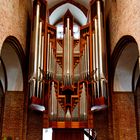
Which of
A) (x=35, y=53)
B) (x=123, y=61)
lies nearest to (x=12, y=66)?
(x=35, y=53)

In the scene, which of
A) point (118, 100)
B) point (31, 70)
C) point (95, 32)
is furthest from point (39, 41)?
point (118, 100)

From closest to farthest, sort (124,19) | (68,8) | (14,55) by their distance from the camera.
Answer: (124,19)
(14,55)
(68,8)

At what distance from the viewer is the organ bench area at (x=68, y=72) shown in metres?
8.91

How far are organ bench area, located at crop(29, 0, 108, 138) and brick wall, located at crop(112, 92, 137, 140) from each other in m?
0.72

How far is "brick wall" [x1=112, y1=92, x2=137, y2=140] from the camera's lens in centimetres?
932

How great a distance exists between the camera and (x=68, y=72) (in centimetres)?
957

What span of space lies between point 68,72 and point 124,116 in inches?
88.7

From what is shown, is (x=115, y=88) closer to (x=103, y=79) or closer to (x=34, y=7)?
(x=103, y=79)

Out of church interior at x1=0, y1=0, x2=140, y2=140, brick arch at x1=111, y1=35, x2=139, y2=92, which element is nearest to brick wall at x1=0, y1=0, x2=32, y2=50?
church interior at x1=0, y1=0, x2=140, y2=140

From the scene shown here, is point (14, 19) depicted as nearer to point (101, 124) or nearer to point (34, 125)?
point (34, 125)

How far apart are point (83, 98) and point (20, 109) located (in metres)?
2.08

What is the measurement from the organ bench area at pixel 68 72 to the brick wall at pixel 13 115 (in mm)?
721

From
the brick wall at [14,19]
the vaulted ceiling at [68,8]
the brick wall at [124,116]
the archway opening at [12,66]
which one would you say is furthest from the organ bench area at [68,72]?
the vaulted ceiling at [68,8]

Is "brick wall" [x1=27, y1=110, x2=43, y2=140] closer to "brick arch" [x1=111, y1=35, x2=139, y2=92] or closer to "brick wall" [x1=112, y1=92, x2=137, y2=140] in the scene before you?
"brick wall" [x1=112, y1=92, x2=137, y2=140]
